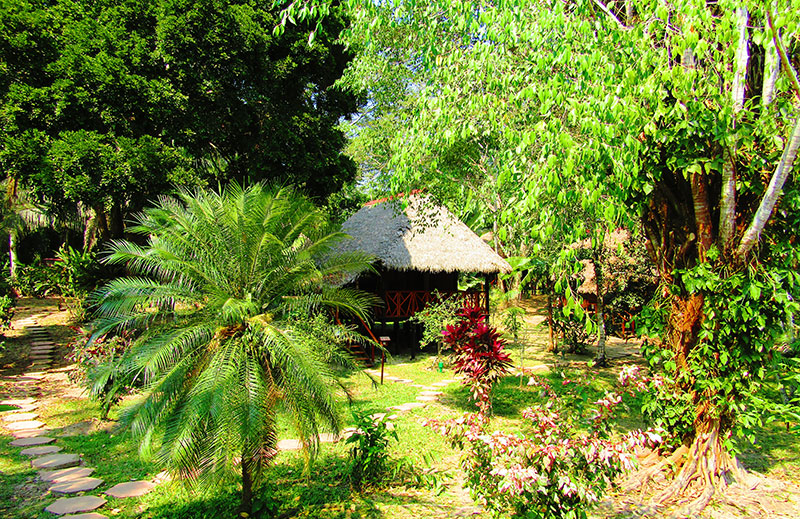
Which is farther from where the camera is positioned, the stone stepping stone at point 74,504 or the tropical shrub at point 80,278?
the tropical shrub at point 80,278

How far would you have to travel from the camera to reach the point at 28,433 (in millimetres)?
6152

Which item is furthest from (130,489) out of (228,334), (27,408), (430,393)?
(430,393)

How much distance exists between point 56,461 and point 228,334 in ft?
10.4

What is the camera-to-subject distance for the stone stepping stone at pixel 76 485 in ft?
14.6

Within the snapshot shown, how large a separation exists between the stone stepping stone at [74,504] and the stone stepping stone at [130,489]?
6.3 inches

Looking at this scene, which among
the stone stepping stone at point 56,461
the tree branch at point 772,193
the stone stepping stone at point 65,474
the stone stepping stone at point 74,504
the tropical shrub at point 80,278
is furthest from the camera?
the tropical shrub at point 80,278

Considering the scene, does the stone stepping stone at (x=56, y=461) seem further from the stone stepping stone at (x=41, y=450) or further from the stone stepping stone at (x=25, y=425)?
the stone stepping stone at (x=25, y=425)

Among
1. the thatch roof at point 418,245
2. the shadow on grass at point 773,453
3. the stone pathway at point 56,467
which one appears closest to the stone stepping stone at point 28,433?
the stone pathway at point 56,467

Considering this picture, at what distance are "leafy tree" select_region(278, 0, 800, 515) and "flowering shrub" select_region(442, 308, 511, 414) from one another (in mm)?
2239

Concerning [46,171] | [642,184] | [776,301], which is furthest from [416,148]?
[46,171]

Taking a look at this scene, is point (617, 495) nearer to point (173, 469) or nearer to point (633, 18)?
point (173, 469)

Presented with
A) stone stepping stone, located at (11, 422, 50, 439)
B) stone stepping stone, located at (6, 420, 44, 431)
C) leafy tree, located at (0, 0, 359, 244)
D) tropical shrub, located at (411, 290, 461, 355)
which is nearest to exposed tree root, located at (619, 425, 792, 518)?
tropical shrub, located at (411, 290, 461, 355)

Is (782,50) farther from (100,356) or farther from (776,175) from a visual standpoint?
(100,356)

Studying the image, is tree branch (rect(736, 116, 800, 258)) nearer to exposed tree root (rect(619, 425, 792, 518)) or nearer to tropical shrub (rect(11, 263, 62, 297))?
exposed tree root (rect(619, 425, 792, 518))
